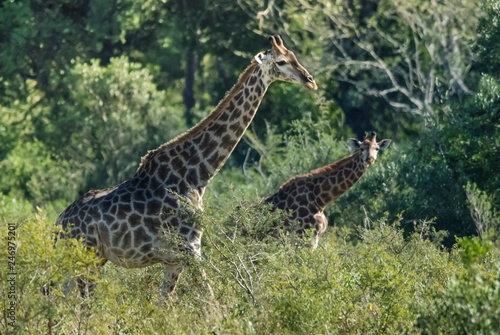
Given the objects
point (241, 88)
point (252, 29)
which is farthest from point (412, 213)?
point (252, 29)

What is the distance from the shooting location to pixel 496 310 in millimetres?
9195

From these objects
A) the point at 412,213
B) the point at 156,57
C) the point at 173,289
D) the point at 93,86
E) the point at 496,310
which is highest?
the point at 496,310

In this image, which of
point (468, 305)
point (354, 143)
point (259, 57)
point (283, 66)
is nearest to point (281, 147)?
point (354, 143)

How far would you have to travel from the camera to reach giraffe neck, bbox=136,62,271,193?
13859 mm

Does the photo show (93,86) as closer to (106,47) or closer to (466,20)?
(106,47)

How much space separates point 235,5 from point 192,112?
3807 mm

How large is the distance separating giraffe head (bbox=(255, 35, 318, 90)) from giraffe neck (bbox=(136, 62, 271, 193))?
0.08 m

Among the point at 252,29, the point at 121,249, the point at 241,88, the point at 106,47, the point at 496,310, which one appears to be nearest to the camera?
the point at 496,310

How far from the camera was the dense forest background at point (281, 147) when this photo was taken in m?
11.1

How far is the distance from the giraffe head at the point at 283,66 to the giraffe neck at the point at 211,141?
0.08 m

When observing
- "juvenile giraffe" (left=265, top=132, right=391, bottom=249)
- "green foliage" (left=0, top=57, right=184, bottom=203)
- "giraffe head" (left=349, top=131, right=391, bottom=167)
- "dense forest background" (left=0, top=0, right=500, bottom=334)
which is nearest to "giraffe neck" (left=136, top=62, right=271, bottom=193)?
"dense forest background" (left=0, top=0, right=500, bottom=334)

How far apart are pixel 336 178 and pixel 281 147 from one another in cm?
1139

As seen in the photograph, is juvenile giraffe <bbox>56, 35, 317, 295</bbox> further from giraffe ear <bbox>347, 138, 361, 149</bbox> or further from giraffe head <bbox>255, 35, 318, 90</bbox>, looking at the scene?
giraffe ear <bbox>347, 138, 361, 149</bbox>

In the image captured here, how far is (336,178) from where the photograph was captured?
17.5 m
